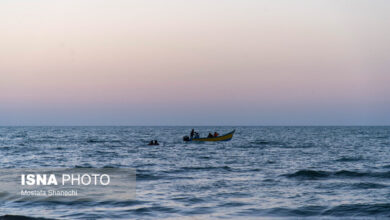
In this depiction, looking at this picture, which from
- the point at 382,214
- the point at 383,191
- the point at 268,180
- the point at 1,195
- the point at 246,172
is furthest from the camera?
the point at 246,172

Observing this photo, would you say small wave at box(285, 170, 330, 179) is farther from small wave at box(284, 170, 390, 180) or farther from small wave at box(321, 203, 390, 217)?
small wave at box(321, 203, 390, 217)

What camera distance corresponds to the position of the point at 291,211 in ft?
44.3

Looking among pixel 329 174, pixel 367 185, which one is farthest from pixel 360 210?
pixel 329 174

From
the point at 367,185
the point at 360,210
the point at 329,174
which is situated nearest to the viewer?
the point at 360,210

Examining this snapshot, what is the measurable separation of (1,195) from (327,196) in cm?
1318

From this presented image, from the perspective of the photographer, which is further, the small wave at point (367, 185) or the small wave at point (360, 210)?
the small wave at point (367, 185)

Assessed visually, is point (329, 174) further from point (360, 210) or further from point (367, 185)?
point (360, 210)

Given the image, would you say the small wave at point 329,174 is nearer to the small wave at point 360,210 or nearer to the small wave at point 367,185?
the small wave at point 367,185

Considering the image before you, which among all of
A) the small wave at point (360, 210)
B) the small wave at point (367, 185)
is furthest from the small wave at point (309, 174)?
the small wave at point (360, 210)

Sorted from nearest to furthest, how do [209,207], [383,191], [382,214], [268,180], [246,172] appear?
1. [382,214]
2. [209,207]
3. [383,191]
4. [268,180]
5. [246,172]

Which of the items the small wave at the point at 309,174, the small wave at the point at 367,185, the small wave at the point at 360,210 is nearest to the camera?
the small wave at the point at 360,210

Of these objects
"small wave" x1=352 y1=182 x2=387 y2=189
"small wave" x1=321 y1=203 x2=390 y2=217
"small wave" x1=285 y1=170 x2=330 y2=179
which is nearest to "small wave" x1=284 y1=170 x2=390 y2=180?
"small wave" x1=285 y1=170 x2=330 y2=179

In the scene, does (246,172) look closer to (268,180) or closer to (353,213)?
(268,180)

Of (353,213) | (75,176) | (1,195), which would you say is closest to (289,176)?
(353,213)
